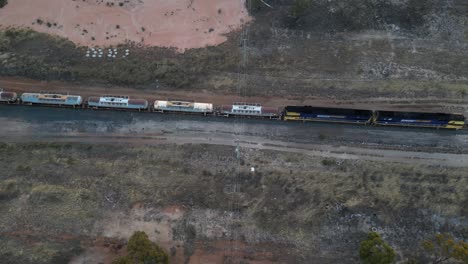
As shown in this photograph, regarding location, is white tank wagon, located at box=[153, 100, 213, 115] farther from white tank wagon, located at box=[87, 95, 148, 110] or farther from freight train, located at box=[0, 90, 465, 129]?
white tank wagon, located at box=[87, 95, 148, 110]

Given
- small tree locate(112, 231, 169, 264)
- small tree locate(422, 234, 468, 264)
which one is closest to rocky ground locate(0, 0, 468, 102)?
small tree locate(422, 234, 468, 264)

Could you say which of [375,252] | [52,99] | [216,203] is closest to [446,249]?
[375,252]

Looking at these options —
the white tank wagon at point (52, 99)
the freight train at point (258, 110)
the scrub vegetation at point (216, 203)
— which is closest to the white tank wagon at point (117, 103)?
the freight train at point (258, 110)

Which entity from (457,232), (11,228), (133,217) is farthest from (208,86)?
(457,232)

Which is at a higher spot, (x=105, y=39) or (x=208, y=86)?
(x=105, y=39)

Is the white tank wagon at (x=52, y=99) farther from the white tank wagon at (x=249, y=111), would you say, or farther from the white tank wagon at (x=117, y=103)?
the white tank wagon at (x=249, y=111)

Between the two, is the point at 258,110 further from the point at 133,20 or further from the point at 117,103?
the point at 133,20

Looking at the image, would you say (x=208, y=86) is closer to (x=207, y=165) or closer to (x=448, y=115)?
(x=207, y=165)
